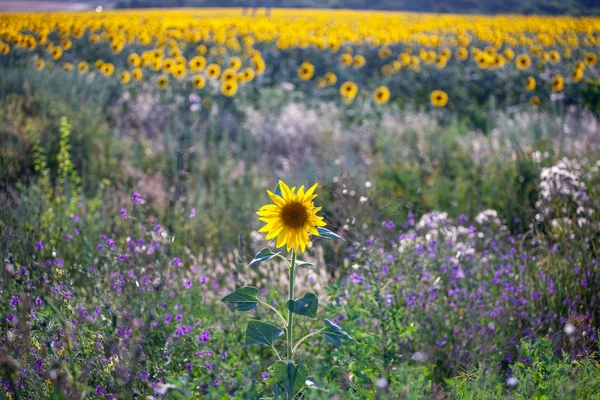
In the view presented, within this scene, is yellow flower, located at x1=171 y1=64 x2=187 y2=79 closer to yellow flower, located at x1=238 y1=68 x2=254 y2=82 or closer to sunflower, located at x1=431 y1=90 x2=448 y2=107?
yellow flower, located at x1=238 y1=68 x2=254 y2=82

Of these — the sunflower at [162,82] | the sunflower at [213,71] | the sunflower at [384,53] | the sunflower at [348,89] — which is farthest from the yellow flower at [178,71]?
the sunflower at [384,53]

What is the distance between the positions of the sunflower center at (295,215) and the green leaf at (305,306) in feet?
0.83

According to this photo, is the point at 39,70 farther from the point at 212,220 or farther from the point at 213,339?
the point at 213,339

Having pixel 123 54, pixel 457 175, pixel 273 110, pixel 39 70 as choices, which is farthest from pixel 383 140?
pixel 123 54

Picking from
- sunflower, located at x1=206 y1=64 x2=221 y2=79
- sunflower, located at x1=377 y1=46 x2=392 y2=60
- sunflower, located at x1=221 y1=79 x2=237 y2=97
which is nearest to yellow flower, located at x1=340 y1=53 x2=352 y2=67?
sunflower, located at x1=377 y1=46 x2=392 y2=60

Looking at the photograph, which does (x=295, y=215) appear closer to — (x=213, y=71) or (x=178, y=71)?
(x=178, y=71)

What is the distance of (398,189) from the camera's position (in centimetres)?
571

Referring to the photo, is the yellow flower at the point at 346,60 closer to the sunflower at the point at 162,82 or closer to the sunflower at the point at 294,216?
the sunflower at the point at 162,82

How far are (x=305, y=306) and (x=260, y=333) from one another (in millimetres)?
204

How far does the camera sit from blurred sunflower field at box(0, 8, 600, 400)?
234 centimetres

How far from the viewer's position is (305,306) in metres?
2.12

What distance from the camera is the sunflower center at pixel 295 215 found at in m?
2.11

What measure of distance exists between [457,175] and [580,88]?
18.6 feet

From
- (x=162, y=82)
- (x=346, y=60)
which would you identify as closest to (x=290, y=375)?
(x=162, y=82)
